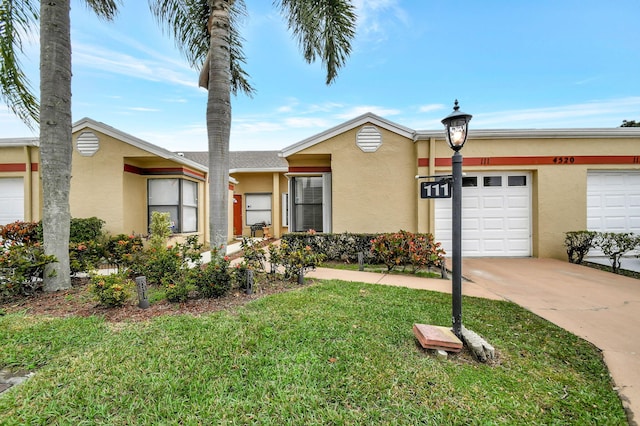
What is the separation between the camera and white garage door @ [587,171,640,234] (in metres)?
8.18

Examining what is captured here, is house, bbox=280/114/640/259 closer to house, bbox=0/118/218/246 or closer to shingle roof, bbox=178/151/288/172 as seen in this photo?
house, bbox=0/118/218/246

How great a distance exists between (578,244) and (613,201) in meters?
2.08

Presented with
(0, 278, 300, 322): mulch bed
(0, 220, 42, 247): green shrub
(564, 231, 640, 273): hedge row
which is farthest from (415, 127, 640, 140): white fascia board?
(0, 220, 42, 247): green shrub

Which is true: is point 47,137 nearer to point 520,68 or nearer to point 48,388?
point 48,388

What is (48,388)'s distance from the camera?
2.20 m

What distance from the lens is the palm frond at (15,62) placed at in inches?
191

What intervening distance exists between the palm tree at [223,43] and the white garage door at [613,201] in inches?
339

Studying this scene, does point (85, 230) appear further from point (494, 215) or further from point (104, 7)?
point (494, 215)

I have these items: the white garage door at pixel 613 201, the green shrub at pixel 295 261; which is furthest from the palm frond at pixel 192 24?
the white garage door at pixel 613 201

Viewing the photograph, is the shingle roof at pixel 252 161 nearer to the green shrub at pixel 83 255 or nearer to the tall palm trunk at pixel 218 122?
the green shrub at pixel 83 255

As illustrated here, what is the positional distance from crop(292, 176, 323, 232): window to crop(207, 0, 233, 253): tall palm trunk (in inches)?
199

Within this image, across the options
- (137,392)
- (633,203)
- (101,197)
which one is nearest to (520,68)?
(633,203)

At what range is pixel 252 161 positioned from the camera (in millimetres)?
16172

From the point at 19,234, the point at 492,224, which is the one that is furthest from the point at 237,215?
the point at 492,224
